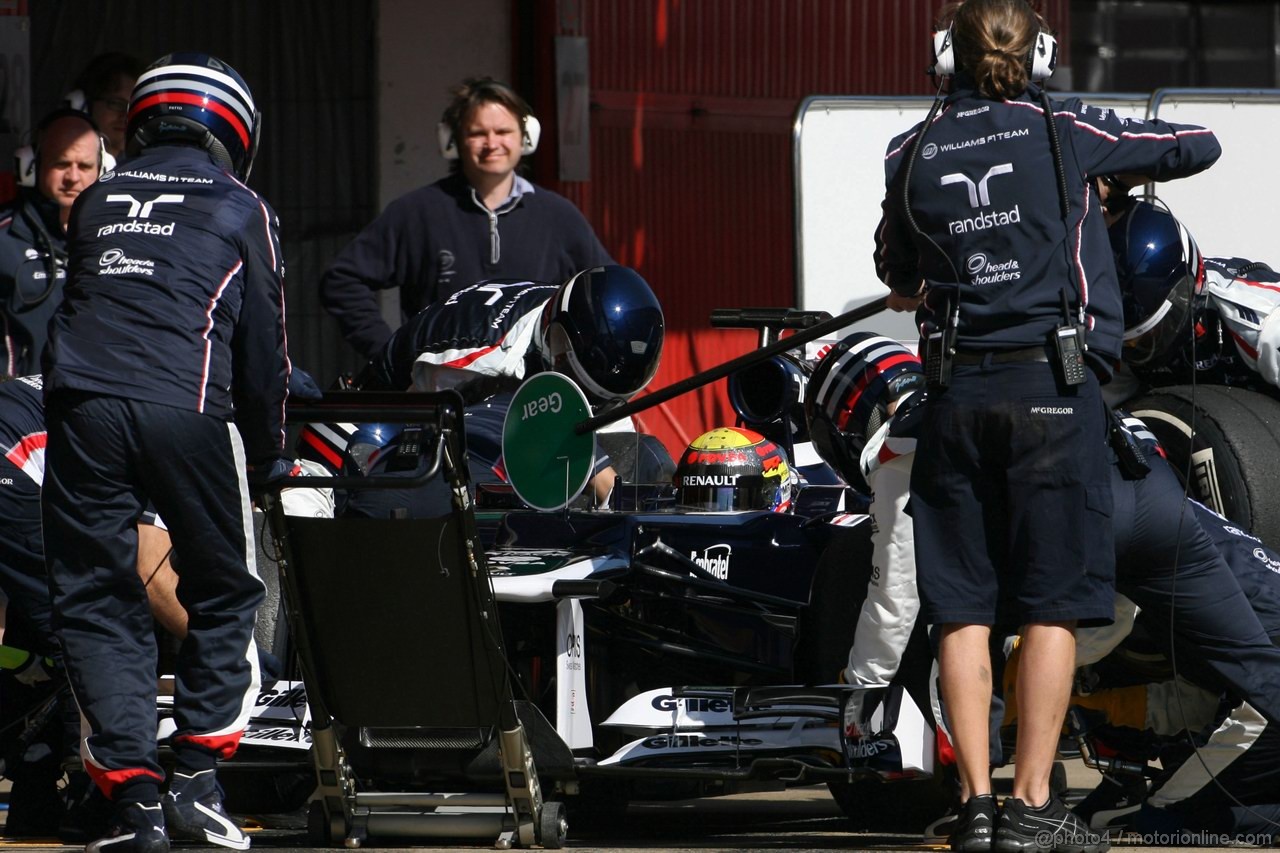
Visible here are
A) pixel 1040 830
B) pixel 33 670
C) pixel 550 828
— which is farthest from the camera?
pixel 33 670

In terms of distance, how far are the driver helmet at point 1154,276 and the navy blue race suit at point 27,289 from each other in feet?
11.4

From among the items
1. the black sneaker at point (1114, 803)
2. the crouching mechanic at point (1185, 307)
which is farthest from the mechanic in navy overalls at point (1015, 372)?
the crouching mechanic at point (1185, 307)

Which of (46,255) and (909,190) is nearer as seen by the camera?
(909,190)

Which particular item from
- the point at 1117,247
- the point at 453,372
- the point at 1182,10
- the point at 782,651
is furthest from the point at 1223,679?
the point at 1182,10

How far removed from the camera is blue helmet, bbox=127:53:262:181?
18.0 ft

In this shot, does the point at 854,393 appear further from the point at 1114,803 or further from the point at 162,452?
the point at 162,452

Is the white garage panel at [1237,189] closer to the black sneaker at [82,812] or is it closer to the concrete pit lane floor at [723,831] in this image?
the concrete pit lane floor at [723,831]

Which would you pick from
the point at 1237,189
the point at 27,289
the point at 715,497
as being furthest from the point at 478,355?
the point at 1237,189

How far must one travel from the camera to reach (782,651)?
5.87m

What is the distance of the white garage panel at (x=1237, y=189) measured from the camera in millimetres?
9312

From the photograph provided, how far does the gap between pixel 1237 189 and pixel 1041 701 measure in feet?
16.4

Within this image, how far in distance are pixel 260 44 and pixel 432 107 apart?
96 centimetres

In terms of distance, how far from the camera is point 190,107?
550 centimetres

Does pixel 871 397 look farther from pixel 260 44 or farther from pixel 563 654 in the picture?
pixel 260 44
